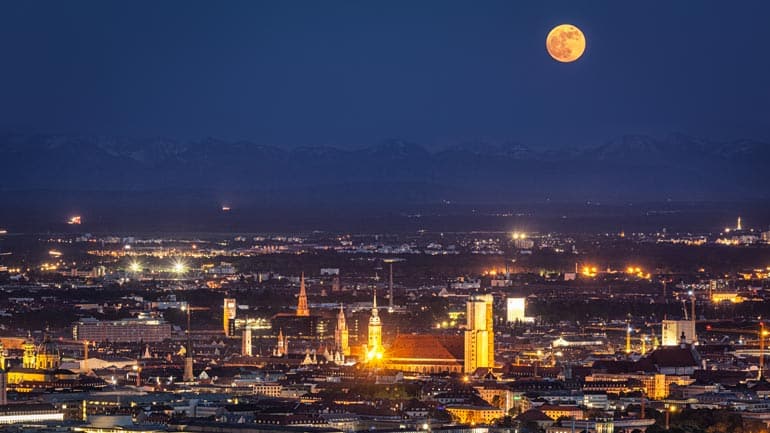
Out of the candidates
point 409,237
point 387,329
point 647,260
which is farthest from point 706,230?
point 387,329

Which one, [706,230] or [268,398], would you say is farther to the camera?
[706,230]

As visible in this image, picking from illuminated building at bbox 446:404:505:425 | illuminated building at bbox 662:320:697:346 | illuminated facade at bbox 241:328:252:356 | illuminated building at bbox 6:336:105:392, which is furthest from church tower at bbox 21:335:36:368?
illuminated building at bbox 662:320:697:346

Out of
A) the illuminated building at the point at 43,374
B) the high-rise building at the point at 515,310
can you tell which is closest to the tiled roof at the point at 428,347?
→ the illuminated building at the point at 43,374

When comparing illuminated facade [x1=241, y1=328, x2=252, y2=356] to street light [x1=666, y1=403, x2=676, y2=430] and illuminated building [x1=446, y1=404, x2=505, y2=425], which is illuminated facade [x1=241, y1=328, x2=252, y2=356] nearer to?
illuminated building [x1=446, y1=404, x2=505, y2=425]

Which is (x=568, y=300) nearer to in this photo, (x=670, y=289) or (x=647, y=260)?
(x=670, y=289)

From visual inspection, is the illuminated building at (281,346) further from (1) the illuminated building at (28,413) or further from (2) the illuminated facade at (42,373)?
(1) the illuminated building at (28,413)

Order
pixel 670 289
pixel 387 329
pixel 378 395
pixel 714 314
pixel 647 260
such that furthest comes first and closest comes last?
1. pixel 647 260
2. pixel 670 289
3. pixel 714 314
4. pixel 387 329
5. pixel 378 395
